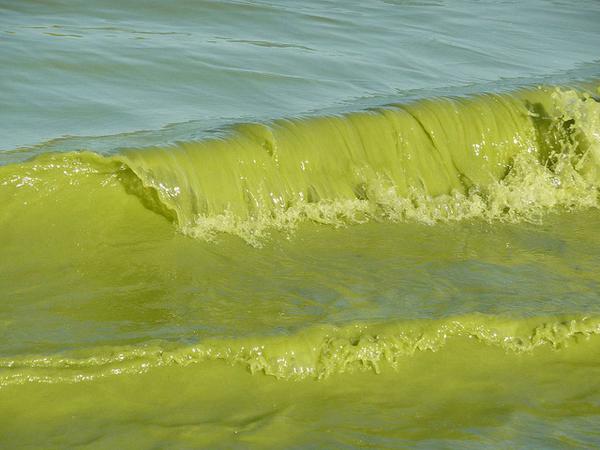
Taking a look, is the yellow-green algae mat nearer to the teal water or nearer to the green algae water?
the green algae water

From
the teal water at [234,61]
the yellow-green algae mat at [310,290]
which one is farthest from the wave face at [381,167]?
the teal water at [234,61]

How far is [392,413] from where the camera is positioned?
3.68 m

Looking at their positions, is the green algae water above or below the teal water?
below

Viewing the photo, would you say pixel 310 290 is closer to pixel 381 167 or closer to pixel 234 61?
pixel 381 167

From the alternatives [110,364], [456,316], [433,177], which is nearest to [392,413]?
[456,316]

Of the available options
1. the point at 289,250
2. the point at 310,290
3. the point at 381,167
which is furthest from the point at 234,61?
the point at 310,290

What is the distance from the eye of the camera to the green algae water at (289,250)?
3.65 meters

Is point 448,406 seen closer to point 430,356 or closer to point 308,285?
point 430,356

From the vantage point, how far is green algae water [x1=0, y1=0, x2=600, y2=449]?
365cm

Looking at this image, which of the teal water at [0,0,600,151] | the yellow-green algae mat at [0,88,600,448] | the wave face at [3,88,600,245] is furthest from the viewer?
the teal water at [0,0,600,151]

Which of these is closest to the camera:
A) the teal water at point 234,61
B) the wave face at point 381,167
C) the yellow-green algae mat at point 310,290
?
the yellow-green algae mat at point 310,290

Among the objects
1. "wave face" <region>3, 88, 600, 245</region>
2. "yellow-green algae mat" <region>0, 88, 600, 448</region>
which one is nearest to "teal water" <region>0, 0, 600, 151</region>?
"wave face" <region>3, 88, 600, 245</region>

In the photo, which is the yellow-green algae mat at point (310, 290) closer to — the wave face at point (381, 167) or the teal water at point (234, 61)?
the wave face at point (381, 167)

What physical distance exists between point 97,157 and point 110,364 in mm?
1661
